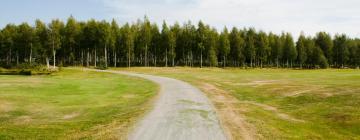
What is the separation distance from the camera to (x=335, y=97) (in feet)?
109

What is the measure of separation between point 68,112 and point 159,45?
304 feet

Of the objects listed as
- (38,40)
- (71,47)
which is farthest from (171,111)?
(71,47)

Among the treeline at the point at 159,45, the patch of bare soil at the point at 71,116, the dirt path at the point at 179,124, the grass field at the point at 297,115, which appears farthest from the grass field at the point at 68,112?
the treeline at the point at 159,45

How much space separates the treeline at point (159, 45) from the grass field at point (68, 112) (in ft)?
207

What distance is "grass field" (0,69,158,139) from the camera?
17562 millimetres

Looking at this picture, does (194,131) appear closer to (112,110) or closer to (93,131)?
(93,131)

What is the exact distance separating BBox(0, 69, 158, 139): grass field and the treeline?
63.2 metres

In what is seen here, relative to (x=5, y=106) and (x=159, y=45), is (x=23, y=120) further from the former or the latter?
(x=159, y=45)

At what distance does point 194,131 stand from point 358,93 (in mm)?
23432

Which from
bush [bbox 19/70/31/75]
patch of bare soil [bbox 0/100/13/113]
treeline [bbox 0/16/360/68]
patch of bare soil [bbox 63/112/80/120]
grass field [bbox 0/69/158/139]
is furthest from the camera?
treeline [bbox 0/16/360/68]

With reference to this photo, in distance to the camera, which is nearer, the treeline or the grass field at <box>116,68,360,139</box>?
the grass field at <box>116,68,360,139</box>

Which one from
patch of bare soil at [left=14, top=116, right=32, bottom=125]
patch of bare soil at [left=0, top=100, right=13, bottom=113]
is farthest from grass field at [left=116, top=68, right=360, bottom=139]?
patch of bare soil at [left=0, top=100, right=13, bottom=113]

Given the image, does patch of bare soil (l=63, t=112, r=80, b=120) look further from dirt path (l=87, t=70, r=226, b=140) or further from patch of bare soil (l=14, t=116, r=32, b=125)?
dirt path (l=87, t=70, r=226, b=140)

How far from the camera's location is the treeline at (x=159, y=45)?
4259 inches
